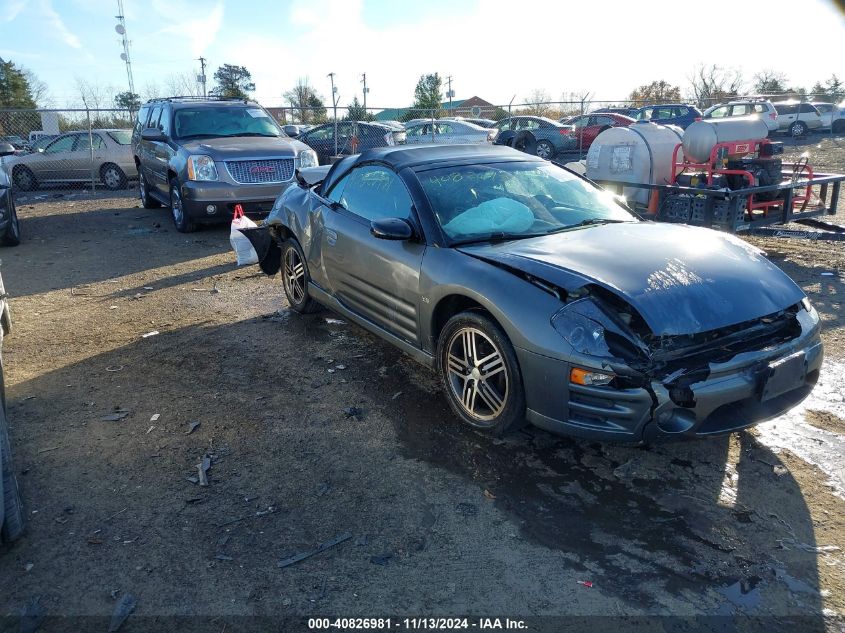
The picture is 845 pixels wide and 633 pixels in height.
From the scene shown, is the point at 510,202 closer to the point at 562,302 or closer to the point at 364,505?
the point at 562,302

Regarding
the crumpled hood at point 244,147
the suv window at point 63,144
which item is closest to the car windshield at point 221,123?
the crumpled hood at point 244,147

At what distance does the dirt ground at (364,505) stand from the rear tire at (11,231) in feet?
17.5

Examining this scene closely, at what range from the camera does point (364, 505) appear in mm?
3289

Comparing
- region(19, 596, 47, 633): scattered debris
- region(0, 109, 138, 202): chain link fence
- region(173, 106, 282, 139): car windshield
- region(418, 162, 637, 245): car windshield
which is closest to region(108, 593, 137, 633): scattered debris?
region(19, 596, 47, 633): scattered debris

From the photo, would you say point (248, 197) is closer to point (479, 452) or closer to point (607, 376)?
point (479, 452)

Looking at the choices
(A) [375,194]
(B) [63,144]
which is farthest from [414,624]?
(B) [63,144]

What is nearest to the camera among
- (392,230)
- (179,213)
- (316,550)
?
(316,550)

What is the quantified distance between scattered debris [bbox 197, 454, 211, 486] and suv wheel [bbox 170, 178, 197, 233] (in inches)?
280

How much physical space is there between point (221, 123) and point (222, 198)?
1.93 m

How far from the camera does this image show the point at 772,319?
3.53 m

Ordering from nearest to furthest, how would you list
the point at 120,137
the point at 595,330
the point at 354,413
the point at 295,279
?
the point at 595,330 < the point at 354,413 < the point at 295,279 < the point at 120,137

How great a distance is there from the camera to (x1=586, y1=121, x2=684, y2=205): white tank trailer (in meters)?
8.86

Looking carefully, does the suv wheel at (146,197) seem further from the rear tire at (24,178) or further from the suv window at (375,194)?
the suv window at (375,194)

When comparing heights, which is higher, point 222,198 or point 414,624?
point 222,198
